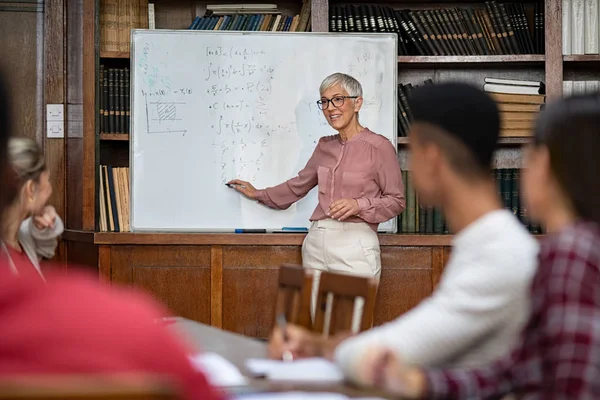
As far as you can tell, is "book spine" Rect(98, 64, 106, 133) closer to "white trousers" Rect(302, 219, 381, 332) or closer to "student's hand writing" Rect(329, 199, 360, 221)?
"white trousers" Rect(302, 219, 381, 332)

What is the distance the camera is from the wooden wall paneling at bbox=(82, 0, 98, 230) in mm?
4668

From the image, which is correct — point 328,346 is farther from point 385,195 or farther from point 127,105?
point 127,105

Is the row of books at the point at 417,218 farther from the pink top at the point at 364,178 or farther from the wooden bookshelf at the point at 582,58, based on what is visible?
the wooden bookshelf at the point at 582,58

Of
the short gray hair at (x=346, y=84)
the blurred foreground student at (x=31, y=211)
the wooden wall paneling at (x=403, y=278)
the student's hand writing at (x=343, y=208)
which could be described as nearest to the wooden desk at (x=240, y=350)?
the blurred foreground student at (x=31, y=211)

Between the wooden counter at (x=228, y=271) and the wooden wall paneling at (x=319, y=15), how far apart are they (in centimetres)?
115

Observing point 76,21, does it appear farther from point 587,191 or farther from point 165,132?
point 587,191

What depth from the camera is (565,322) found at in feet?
4.15

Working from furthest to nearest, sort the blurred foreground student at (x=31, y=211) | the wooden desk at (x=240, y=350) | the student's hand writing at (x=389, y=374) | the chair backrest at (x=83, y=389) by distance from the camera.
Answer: the blurred foreground student at (x=31, y=211), the wooden desk at (x=240, y=350), the student's hand writing at (x=389, y=374), the chair backrest at (x=83, y=389)

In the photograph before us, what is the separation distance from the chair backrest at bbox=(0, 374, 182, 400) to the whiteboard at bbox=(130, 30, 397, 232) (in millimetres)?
3918

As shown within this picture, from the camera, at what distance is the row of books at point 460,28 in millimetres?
4812

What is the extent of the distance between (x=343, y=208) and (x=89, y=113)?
159cm

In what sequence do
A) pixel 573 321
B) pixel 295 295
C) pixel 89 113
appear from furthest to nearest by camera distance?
pixel 89 113 → pixel 295 295 → pixel 573 321

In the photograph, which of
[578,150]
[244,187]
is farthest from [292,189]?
[578,150]

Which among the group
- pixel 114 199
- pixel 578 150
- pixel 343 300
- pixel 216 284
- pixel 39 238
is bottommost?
pixel 216 284
